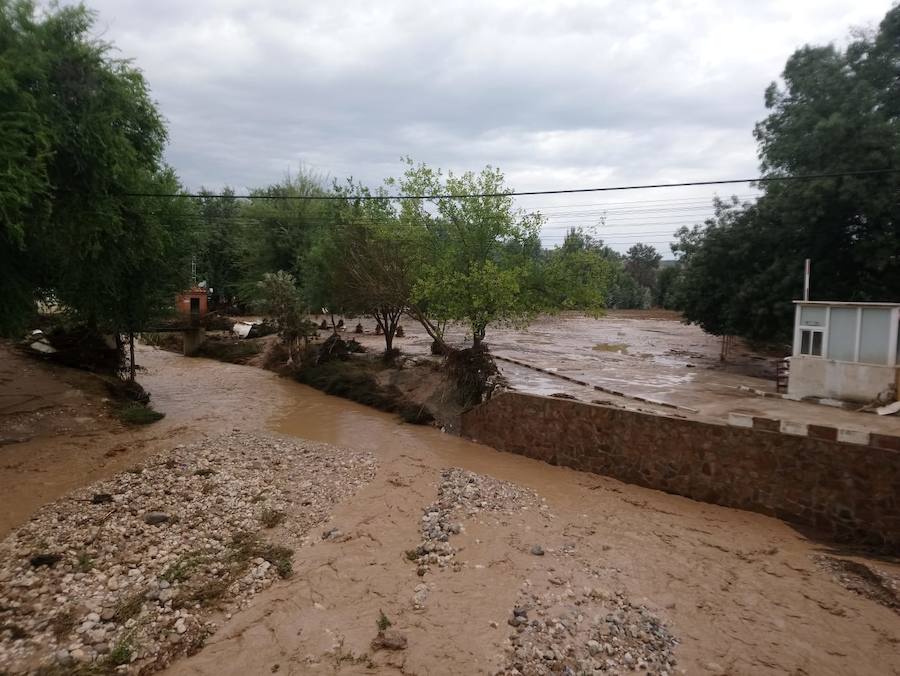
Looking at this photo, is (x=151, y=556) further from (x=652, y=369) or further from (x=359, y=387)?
(x=652, y=369)

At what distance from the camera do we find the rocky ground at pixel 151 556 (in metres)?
6.00

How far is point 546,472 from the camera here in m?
12.6

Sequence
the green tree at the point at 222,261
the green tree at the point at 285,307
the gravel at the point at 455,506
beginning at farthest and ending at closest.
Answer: the green tree at the point at 222,261, the green tree at the point at 285,307, the gravel at the point at 455,506

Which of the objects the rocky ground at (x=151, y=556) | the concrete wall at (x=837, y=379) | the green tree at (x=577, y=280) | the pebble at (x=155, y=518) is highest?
the green tree at (x=577, y=280)

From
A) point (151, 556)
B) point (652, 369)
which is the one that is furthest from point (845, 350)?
point (151, 556)

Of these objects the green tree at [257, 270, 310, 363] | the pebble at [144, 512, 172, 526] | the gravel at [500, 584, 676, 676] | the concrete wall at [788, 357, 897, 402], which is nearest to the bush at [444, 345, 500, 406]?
the gravel at [500, 584, 676, 676]

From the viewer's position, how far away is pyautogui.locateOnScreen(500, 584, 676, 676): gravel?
594 cm

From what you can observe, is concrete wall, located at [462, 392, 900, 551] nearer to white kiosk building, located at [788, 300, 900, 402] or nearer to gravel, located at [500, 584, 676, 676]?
gravel, located at [500, 584, 676, 676]

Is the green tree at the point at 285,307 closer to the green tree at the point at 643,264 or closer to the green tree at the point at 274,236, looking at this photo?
the green tree at the point at 274,236

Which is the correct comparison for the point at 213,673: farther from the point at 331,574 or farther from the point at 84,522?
the point at 84,522

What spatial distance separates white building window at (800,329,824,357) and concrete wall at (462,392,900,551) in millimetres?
8411

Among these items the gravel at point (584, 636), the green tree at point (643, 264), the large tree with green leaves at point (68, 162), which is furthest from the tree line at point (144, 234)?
the green tree at point (643, 264)

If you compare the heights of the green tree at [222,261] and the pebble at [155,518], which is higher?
the green tree at [222,261]

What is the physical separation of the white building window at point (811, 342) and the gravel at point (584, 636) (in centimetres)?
1300
